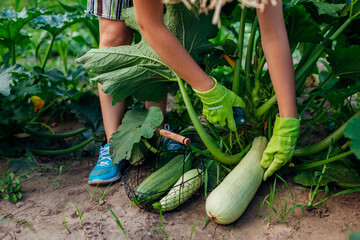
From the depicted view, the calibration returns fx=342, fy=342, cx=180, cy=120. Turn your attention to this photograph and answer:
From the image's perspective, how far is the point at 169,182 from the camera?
1.72m

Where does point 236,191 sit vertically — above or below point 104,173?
above

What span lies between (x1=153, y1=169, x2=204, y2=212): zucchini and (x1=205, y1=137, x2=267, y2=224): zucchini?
0.45 feet

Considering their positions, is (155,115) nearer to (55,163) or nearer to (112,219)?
(112,219)

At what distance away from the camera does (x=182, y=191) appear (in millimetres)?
1611

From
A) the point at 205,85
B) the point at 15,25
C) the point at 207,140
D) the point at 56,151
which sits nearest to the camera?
the point at 205,85

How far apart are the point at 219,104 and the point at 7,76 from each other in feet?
3.75

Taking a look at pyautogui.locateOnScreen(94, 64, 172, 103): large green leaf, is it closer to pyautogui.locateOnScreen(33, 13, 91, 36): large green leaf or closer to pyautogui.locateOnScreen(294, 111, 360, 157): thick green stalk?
pyautogui.locateOnScreen(33, 13, 91, 36): large green leaf

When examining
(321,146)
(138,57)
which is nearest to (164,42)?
(138,57)

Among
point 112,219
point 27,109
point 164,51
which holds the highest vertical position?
point 164,51

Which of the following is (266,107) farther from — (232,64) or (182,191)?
(182,191)

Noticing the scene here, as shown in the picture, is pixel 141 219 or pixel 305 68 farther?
pixel 305 68

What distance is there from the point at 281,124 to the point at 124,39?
1005 millimetres

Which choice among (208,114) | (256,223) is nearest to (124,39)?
(208,114)

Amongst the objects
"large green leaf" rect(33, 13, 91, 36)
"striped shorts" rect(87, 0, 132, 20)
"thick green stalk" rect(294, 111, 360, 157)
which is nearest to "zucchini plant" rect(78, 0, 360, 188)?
"thick green stalk" rect(294, 111, 360, 157)
